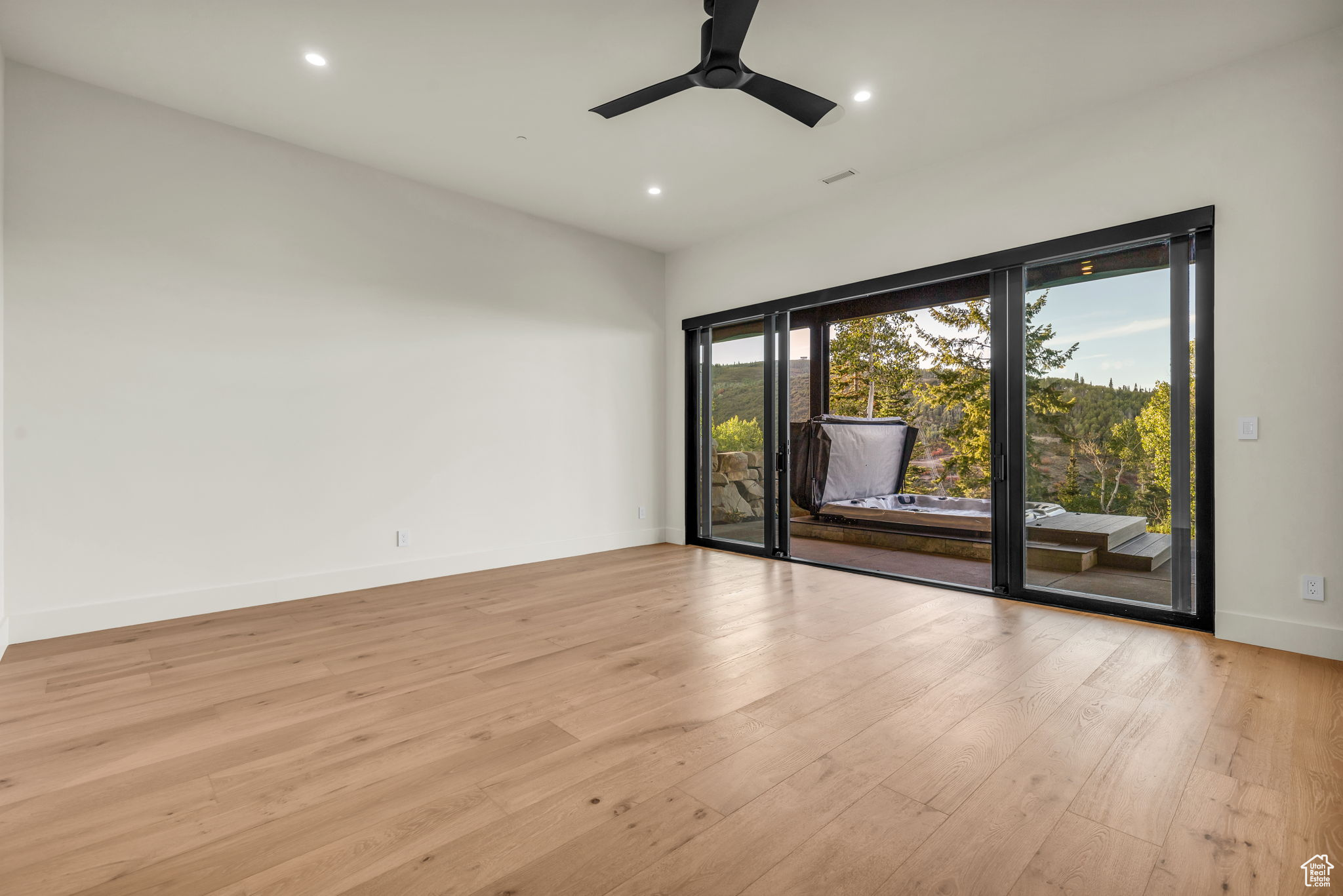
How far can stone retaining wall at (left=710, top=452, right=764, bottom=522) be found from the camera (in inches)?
210

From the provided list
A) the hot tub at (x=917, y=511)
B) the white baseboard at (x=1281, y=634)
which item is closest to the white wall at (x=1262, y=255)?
the white baseboard at (x=1281, y=634)

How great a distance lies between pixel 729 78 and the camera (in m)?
2.56

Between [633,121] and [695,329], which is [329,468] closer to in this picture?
[633,121]

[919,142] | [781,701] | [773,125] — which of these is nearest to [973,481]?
[919,142]

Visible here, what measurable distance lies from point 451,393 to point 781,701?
337 cm

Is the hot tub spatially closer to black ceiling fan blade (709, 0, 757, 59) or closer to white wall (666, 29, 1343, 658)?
white wall (666, 29, 1343, 658)

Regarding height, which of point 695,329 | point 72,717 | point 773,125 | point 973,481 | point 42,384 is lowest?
point 72,717

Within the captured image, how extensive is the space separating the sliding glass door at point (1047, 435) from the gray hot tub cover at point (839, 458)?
0.02 metres

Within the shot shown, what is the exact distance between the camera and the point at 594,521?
5.50 m

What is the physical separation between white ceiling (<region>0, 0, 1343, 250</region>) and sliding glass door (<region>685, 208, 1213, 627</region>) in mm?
851

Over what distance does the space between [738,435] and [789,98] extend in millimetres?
3139

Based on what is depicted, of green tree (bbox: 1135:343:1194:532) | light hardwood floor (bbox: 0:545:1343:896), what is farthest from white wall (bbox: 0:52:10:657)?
green tree (bbox: 1135:343:1194:532)

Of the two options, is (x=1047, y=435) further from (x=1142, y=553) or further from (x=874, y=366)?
(x=874, y=366)

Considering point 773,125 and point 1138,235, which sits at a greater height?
point 773,125
